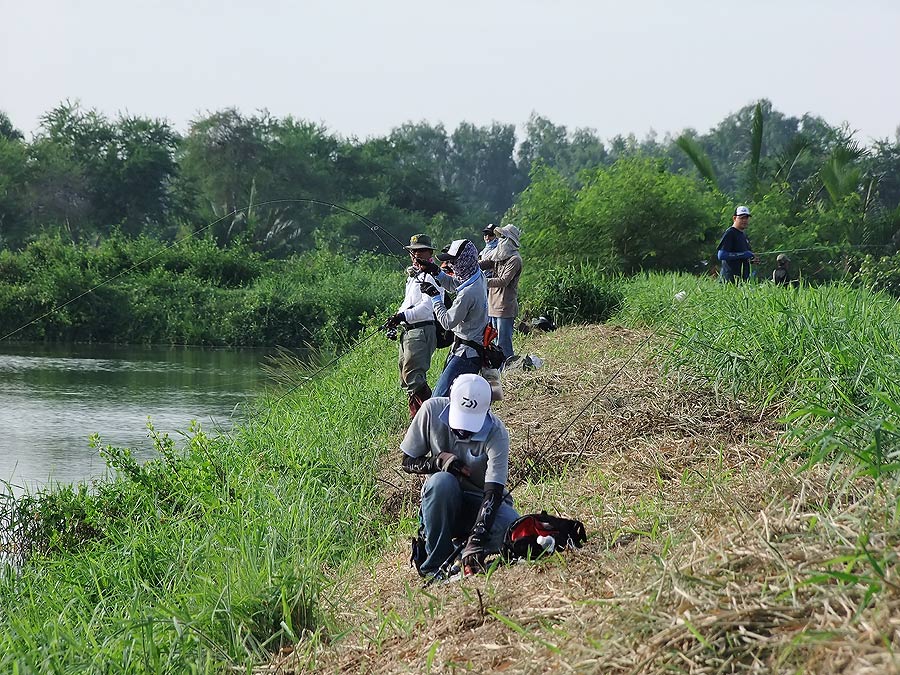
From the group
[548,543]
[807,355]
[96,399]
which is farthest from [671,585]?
[96,399]

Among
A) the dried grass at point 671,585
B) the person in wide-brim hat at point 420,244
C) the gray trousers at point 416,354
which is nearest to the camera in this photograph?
the dried grass at point 671,585

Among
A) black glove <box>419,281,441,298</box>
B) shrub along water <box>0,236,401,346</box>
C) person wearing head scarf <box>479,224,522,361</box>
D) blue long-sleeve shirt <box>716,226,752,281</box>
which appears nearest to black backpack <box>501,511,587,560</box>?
black glove <box>419,281,441,298</box>

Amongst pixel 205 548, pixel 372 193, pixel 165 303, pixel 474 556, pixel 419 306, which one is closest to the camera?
pixel 474 556

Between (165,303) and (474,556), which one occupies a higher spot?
(474,556)

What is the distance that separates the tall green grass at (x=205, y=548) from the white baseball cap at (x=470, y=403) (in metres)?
1.06

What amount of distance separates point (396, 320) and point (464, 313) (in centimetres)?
59

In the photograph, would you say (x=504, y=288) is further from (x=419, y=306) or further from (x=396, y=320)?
(x=396, y=320)

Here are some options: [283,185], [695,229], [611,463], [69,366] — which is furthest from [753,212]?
[283,185]

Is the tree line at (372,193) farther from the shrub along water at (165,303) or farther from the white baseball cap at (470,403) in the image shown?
the white baseball cap at (470,403)

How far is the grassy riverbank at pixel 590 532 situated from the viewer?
335 centimetres

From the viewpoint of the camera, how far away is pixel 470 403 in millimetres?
5219

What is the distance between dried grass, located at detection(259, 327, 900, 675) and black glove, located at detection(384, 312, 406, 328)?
6.02ft

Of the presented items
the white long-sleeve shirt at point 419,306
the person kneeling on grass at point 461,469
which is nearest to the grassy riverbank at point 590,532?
the person kneeling on grass at point 461,469

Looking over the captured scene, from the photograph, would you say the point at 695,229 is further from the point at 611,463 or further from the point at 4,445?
the point at 611,463
